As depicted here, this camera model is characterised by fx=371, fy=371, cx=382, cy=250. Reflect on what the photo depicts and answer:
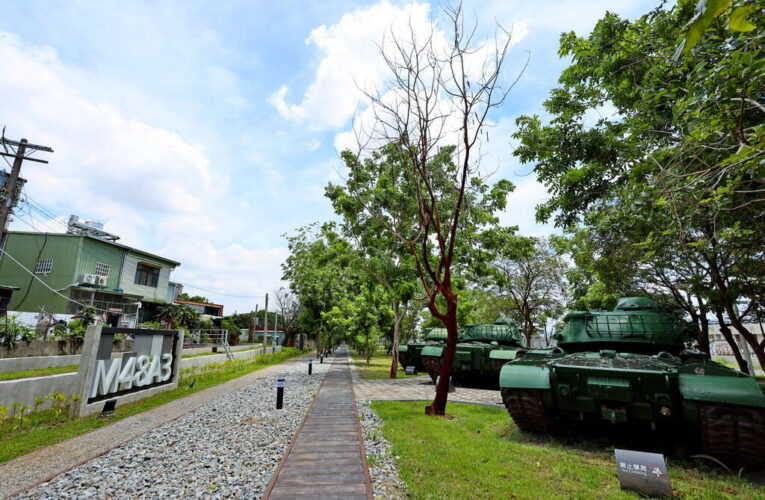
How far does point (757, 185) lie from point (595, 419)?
4.84m

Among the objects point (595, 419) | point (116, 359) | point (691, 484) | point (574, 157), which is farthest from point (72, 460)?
point (574, 157)

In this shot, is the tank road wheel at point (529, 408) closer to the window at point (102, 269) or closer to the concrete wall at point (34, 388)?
the concrete wall at point (34, 388)

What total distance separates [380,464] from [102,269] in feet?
91.3

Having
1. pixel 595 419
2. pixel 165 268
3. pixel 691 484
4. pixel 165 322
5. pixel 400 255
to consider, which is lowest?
pixel 691 484

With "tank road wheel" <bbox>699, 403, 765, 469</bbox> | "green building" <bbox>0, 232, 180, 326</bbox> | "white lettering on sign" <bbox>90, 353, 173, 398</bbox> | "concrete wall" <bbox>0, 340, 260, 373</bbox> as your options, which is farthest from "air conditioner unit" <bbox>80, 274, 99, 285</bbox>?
"tank road wheel" <bbox>699, 403, 765, 469</bbox>

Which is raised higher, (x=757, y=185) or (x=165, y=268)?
(x=165, y=268)

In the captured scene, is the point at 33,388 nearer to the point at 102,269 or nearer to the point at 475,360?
the point at 475,360

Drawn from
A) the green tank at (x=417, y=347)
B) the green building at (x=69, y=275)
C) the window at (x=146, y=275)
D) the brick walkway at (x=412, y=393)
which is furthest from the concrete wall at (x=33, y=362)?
the window at (x=146, y=275)

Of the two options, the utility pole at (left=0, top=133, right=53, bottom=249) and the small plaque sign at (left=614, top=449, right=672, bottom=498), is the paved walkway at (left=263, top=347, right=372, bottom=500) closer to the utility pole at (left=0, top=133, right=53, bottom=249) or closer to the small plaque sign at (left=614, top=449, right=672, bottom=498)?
the small plaque sign at (left=614, top=449, right=672, bottom=498)

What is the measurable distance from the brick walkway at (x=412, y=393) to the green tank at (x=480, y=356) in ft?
1.91

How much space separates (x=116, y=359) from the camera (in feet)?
29.7

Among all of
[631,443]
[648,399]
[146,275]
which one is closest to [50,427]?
[648,399]

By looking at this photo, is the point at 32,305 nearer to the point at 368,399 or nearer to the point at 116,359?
the point at 116,359

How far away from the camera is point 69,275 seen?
23.3m
